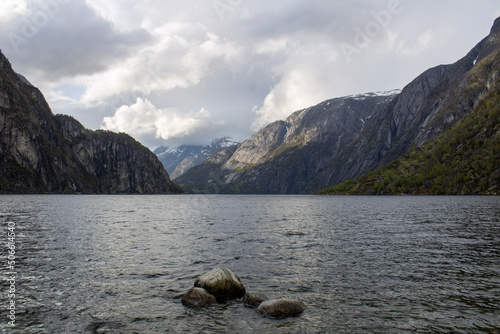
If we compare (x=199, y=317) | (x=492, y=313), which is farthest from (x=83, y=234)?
(x=492, y=313)

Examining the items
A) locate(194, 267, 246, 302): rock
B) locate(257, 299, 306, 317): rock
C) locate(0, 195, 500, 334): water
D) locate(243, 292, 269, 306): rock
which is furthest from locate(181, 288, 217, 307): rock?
locate(257, 299, 306, 317): rock

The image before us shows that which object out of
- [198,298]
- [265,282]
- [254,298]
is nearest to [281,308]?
[254,298]

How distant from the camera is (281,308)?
16.5 metres

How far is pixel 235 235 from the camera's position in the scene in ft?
146

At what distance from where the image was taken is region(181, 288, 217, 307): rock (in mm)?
17781

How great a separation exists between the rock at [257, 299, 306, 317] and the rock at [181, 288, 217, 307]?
3.31m

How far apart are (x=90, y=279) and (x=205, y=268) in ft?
28.4

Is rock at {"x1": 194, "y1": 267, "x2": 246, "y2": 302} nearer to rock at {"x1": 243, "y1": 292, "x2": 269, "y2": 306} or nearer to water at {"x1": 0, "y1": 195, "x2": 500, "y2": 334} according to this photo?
water at {"x1": 0, "y1": 195, "x2": 500, "y2": 334}

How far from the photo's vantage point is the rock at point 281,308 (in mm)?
16281

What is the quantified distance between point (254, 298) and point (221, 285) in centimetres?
229

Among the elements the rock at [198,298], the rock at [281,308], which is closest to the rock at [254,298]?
the rock at [281,308]

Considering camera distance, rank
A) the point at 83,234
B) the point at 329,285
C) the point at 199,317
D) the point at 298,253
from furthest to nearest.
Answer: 1. the point at 83,234
2. the point at 298,253
3. the point at 329,285
4. the point at 199,317

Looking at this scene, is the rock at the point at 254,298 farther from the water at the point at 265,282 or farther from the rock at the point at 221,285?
the rock at the point at 221,285

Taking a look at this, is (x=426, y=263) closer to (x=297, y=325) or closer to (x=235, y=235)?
(x=297, y=325)
